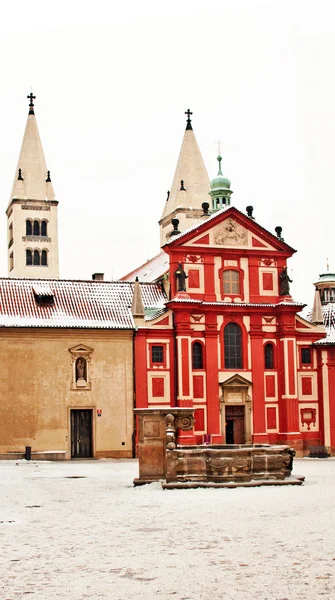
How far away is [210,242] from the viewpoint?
51.2 meters

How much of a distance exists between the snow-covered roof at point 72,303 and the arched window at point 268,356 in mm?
6469

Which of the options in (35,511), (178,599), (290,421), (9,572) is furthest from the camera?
(290,421)

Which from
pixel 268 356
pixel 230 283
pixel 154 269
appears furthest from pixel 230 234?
pixel 154 269

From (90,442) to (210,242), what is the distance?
42.5 feet

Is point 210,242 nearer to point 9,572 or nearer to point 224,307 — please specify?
point 224,307

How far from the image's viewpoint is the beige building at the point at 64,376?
46469 mm

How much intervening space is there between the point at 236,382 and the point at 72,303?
32.9 ft

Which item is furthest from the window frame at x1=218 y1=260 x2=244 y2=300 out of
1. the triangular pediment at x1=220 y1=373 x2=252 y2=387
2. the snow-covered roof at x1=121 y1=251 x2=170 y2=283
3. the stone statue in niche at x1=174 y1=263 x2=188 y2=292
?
the triangular pediment at x1=220 y1=373 x2=252 y2=387

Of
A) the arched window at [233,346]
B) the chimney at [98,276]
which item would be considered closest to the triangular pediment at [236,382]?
the arched window at [233,346]

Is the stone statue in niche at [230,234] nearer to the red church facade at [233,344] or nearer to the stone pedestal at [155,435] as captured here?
the red church facade at [233,344]

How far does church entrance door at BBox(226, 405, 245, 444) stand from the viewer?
5044cm

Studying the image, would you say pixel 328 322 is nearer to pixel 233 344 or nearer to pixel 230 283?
pixel 233 344

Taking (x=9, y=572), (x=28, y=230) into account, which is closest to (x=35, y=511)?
(x=9, y=572)

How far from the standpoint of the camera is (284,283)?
52.1m
